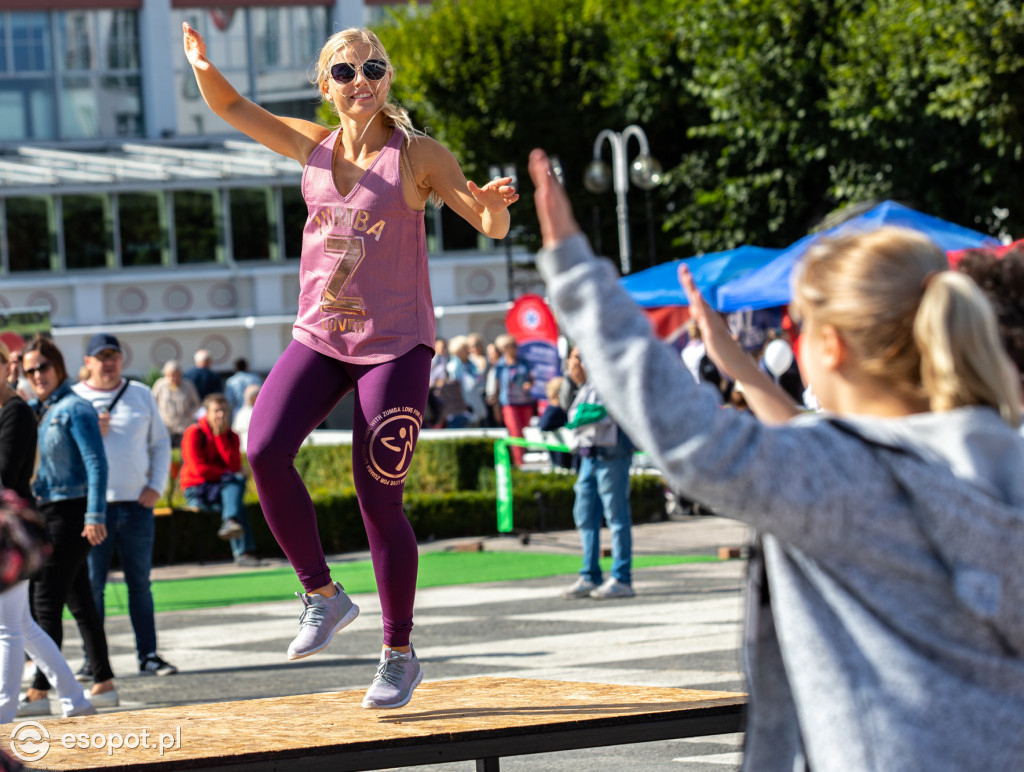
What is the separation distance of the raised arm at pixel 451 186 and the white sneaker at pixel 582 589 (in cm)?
775

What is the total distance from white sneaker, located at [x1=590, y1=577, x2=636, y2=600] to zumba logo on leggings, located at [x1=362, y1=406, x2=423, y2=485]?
7.45m

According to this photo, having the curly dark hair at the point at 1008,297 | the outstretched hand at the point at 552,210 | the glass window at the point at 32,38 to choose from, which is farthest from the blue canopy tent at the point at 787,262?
the glass window at the point at 32,38

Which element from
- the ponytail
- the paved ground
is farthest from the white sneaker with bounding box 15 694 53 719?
the ponytail

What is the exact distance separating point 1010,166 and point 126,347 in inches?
898

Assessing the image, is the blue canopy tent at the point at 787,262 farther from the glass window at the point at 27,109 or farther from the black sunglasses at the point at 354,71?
the glass window at the point at 27,109

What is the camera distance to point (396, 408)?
4383 millimetres

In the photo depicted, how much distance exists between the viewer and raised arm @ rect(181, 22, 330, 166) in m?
4.71

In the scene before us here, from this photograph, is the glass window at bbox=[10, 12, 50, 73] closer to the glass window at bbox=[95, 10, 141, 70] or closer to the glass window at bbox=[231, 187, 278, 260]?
the glass window at bbox=[95, 10, 141, 70]

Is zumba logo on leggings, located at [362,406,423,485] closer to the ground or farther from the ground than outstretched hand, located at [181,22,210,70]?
closer to the ground

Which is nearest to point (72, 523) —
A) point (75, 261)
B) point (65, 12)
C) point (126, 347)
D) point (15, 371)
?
point (15, 371)

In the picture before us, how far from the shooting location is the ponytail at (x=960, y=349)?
2.16 meters

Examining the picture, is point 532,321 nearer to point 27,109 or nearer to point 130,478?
point 130,478

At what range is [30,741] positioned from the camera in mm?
4078

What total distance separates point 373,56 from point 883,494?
288 cm
